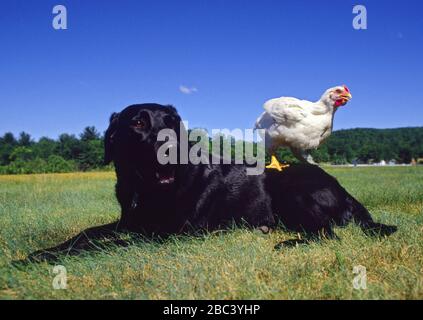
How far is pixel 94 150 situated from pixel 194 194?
189 feet

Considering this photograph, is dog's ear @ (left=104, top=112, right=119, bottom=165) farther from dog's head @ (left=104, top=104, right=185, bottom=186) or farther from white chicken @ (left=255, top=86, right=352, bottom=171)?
white chicken @ (left=255, top=86, right=352, bottom=171)

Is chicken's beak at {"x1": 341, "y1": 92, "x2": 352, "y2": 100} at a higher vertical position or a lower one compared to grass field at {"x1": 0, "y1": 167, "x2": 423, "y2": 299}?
higher

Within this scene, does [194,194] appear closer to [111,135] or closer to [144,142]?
[144,142]

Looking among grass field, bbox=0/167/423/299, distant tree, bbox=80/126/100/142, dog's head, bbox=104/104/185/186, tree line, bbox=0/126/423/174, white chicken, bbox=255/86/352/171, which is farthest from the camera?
distant tree, bbox=80/126/100/142

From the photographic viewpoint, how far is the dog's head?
3.20 metres

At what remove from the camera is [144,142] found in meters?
3.20

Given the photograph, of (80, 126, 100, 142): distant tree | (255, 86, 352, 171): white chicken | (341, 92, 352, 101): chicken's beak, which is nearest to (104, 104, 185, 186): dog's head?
(255, 86, 352, 171): white chicken

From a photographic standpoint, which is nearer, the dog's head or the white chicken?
the dog's head

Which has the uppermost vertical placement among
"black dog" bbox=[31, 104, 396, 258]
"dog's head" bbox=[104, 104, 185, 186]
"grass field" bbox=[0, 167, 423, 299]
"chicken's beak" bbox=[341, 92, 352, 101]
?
"chicken's beak" bbox=[341, 92, 352, 101]

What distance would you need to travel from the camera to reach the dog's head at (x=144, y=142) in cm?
320

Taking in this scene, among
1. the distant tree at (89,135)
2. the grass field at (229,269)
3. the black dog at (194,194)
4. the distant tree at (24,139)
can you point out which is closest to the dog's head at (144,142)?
the black dog at (194,194)

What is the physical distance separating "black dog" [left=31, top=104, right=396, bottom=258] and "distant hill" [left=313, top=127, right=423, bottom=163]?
245 ft

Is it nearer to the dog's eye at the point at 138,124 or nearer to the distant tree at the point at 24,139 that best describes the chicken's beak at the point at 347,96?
the dog's eye at the point at 138,124

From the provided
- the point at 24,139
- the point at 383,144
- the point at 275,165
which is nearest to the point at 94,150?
the point at 24,139
